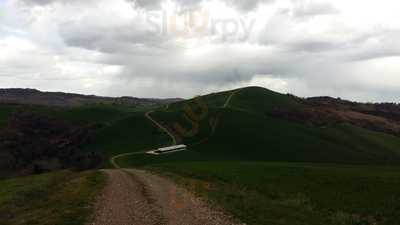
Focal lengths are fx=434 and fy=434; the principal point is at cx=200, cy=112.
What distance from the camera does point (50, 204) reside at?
30.4m

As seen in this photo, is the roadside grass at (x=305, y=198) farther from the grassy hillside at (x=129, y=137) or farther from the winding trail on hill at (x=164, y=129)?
the winding trail on hill at (x=164, y=129)

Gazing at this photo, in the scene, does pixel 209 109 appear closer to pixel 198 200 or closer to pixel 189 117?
pixel 189 117

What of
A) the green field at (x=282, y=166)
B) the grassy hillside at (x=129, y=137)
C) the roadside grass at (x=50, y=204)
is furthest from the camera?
the grassy hillside at (x=129, y=137)

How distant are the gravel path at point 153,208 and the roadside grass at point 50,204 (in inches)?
44.2

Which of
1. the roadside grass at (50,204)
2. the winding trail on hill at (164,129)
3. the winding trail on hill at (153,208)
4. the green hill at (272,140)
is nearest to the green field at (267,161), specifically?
the green hill at (272,140)

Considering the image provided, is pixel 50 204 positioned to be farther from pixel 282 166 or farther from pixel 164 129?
pixel 164 129

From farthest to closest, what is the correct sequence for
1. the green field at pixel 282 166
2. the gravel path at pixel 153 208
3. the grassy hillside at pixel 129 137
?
the grassy hillside at pixel 129 137
the green field at pixel 282 166
the gravel path at pixel 153 208

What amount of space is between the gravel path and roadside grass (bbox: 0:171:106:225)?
112 cm

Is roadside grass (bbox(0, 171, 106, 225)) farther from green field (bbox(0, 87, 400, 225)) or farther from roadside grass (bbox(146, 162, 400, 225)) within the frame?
roadside grass (bbox(146, 162, 400, 225))

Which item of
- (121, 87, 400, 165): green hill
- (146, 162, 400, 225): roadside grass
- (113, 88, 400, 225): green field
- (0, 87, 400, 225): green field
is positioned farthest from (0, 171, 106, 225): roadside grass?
(121, 87, 400, 165): green hill

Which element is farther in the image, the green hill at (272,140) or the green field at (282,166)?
the green hill at (272,140)

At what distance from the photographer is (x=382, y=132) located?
154000mm

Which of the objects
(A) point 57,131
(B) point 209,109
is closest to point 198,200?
(B) point 209,109

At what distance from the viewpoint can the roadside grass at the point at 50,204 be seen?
80.4ft
